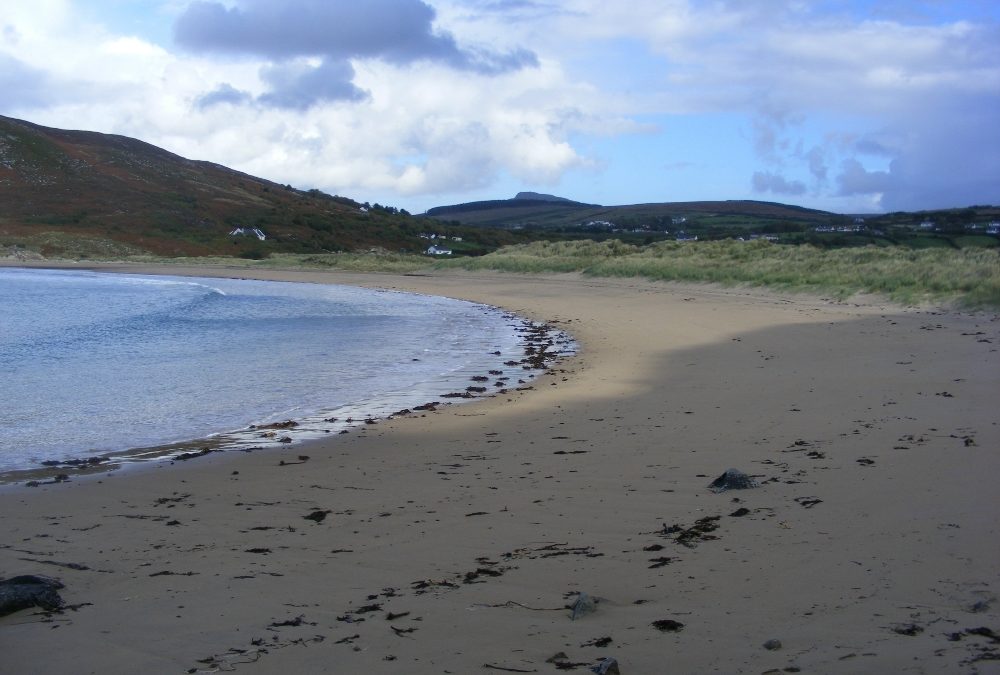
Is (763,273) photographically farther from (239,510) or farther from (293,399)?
(239,510)

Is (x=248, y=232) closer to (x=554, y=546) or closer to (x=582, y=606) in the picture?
(x=554, y=546)

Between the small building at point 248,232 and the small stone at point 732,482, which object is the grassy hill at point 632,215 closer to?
the small building at point 248,232

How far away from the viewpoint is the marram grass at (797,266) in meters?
22.6

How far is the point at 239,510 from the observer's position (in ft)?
20.9

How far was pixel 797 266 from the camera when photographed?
31797 millimetres

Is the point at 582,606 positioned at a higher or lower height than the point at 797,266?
lower

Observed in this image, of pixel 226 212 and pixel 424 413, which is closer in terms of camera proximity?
pixel 424 413

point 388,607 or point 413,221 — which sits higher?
point 413,221

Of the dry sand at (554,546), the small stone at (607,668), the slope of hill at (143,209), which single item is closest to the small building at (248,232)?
the slope of hill at (143,209)

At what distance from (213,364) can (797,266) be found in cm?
2274

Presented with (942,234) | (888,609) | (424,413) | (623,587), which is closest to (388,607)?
(623,587)

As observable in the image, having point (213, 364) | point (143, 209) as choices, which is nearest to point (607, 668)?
point (213, 364)

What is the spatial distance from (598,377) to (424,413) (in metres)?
3.43

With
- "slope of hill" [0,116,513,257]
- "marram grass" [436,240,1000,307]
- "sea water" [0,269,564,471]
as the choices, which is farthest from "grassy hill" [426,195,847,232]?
"sea water" [0,269,564,471]
